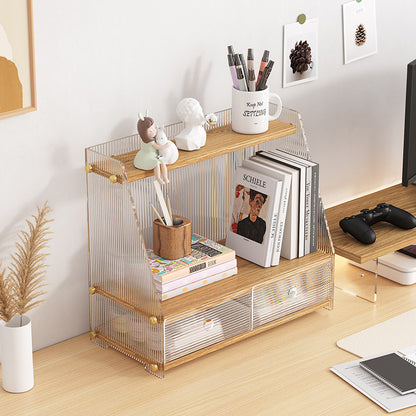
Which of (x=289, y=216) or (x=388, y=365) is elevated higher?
(x=289, y=216)

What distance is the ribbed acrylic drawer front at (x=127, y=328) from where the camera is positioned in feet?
5.58

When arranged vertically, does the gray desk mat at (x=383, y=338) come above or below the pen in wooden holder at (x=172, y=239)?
below

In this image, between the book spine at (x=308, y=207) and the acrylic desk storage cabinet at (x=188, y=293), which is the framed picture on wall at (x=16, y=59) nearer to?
the acrylic desk storage cabinet at (x=188, y=293)

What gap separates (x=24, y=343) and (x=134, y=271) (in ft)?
0.89

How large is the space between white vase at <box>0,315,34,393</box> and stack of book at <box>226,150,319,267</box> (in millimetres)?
552

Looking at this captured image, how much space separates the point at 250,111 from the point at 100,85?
337 mm

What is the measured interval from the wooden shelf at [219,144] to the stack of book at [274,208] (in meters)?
0.07

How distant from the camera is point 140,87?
1782mm

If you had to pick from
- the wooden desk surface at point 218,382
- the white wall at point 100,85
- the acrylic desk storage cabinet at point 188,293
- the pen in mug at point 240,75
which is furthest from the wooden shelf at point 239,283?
the pen in mug at point 240,75

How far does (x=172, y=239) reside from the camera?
177 centimetres

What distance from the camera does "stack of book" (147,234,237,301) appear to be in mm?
1721

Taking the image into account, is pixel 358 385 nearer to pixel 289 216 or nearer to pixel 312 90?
pixel 289 216

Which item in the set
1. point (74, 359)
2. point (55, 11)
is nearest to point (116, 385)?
point (74, 359)

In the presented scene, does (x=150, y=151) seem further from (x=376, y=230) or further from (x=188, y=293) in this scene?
(x=376, y=230)
